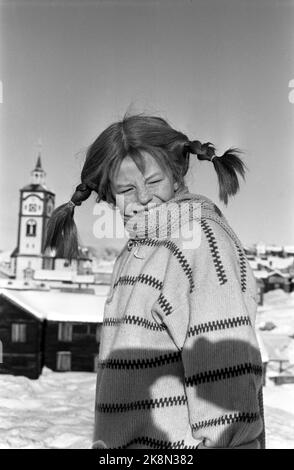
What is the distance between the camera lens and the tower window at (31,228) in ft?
20.8

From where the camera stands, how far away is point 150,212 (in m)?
0.56

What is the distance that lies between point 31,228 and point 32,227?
42 millimetres

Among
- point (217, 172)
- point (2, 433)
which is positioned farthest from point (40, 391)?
point (217, 172)

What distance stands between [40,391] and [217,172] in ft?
17.7

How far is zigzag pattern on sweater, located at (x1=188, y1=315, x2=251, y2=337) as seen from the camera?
460 millimetres

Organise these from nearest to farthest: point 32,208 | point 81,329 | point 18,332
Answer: point 18,332 → point 81,329 → point 32,208

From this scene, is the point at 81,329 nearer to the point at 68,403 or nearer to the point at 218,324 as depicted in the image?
the point at 68,403

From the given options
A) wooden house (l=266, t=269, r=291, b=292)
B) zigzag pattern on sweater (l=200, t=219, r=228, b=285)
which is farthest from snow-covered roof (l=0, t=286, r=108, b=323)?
zigzag pattern on sweater (l=200, t=219, r=228, b=285)

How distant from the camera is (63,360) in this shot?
619 centimetres

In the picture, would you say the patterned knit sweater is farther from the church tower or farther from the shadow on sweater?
the church tower

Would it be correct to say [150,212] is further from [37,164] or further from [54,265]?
[54,265]

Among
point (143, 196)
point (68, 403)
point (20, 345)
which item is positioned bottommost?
point (68, 403)

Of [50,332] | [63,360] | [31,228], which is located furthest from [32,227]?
[63,360]

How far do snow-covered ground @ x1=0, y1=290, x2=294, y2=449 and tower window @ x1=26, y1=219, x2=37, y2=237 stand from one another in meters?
1.61
